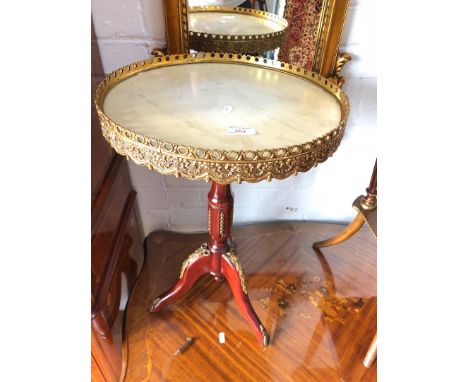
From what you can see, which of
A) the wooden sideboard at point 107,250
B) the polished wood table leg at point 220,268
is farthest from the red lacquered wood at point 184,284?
the wooden sideboard at point 107,250

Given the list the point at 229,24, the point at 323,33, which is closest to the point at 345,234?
the point at 323,33

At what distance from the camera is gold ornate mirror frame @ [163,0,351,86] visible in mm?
877

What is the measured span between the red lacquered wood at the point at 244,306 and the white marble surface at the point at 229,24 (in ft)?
1.96

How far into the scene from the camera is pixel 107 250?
0.97 meters

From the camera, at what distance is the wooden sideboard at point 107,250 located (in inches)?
34.1

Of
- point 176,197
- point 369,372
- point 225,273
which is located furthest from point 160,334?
point 369,372

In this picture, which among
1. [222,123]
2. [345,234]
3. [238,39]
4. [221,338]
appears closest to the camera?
[222,123]

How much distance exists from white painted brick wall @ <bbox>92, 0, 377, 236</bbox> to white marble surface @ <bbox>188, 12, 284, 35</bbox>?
0.09 meters

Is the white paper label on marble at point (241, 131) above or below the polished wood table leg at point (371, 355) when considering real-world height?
above

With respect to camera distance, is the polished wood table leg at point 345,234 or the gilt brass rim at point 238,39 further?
the polished wood table leg at point 345,234

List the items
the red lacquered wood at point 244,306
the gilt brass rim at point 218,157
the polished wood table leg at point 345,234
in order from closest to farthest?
the gilt brass rim at point 218,157
the red lacquered wood at point 244,306
the polished wood table leg at point 345,234

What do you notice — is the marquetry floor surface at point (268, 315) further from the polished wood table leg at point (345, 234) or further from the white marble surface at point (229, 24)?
the white marble surface at point (229, 24)

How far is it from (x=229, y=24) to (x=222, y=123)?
0.40m

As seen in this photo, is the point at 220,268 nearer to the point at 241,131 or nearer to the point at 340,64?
the point at 241,131
